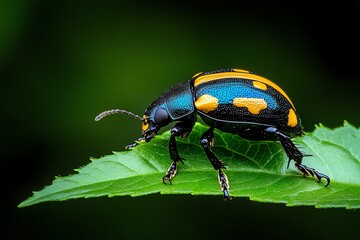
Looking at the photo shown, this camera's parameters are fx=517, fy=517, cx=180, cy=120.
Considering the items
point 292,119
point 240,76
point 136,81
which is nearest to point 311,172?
point 292,119

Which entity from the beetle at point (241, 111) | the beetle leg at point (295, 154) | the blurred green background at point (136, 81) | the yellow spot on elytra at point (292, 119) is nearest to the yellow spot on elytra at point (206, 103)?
the beetle at point (241, 111)

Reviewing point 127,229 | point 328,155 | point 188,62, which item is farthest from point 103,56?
point 328,155

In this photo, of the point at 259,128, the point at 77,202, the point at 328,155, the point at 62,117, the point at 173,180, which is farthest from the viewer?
the point at 62,117

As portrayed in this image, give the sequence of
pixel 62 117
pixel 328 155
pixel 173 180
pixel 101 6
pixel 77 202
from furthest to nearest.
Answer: pixel 101 6, pixel 62 117, pixel 77 202, pixel 328 155, pixel 173 180

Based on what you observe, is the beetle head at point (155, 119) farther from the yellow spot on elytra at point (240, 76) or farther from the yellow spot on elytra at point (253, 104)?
the yellow spot on elytra at point (253, 104)

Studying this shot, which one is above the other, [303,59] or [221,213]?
[303,59]

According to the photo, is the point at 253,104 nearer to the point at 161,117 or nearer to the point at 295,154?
the point at 295,154

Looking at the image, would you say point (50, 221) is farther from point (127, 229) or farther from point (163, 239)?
point (163, 239)
